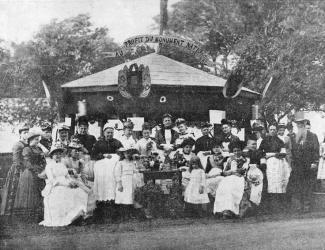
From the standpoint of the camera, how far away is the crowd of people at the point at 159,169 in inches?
249

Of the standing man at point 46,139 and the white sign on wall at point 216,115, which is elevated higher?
the white sign on wall at point 216,115

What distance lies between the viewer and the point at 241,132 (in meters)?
8.07

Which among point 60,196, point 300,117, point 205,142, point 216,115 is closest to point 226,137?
point 205,142

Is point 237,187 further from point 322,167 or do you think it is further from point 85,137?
point 322,167

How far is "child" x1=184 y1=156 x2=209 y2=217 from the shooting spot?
691 centimetres

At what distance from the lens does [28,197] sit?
6.34 metres

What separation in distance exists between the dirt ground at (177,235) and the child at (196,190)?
427mm

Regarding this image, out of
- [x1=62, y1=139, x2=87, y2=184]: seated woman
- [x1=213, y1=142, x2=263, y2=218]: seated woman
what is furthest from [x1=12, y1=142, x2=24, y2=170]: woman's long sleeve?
[x1=213, y1=142, x2=263, y2=218]: seated woman

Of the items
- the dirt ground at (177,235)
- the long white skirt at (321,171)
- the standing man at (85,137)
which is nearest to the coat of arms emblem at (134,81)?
the standing man at (85,137)

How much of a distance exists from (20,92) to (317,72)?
5.40 meters

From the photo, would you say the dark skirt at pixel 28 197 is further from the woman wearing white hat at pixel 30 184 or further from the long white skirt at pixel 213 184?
the long white skirt at pixel 213 184

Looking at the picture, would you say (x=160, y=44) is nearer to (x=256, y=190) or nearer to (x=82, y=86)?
(x=82, y=86)

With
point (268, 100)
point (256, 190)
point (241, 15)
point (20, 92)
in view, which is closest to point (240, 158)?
point (256, 190)

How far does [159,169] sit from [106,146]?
93cm
